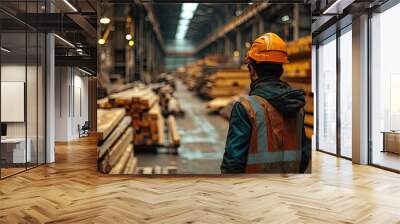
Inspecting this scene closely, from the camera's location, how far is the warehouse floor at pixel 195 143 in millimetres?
5547

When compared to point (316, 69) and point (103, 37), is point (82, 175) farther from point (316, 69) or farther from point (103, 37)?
point (316, 69)

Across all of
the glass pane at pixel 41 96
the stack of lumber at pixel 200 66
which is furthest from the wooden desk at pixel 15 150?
the stack of lumber at pixel 200 66

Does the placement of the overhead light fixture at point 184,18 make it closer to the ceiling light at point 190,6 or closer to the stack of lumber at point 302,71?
the ceiling light at point 190,6

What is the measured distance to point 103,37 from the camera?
544cm

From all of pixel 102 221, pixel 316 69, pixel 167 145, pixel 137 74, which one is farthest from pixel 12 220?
pixel 316 69

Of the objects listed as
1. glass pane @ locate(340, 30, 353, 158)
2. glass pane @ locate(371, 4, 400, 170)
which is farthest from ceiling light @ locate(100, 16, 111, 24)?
glass pane @ locate(340, 30, 353, 158)

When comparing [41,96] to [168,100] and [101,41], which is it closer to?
[101,41]

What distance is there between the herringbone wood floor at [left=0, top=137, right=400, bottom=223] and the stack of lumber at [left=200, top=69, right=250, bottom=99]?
3.35ft

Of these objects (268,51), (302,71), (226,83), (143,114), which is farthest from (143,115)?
(302,71)

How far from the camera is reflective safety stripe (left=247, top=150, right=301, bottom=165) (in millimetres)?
4848

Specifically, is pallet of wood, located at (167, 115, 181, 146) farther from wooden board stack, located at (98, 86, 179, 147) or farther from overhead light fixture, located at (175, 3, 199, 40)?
overhead light fixture, located at (175, 3, 199, 40)

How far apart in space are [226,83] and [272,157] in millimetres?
1029

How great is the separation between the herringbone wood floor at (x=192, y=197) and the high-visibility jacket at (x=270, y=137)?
0.24m

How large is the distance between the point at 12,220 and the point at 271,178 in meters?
3.08
